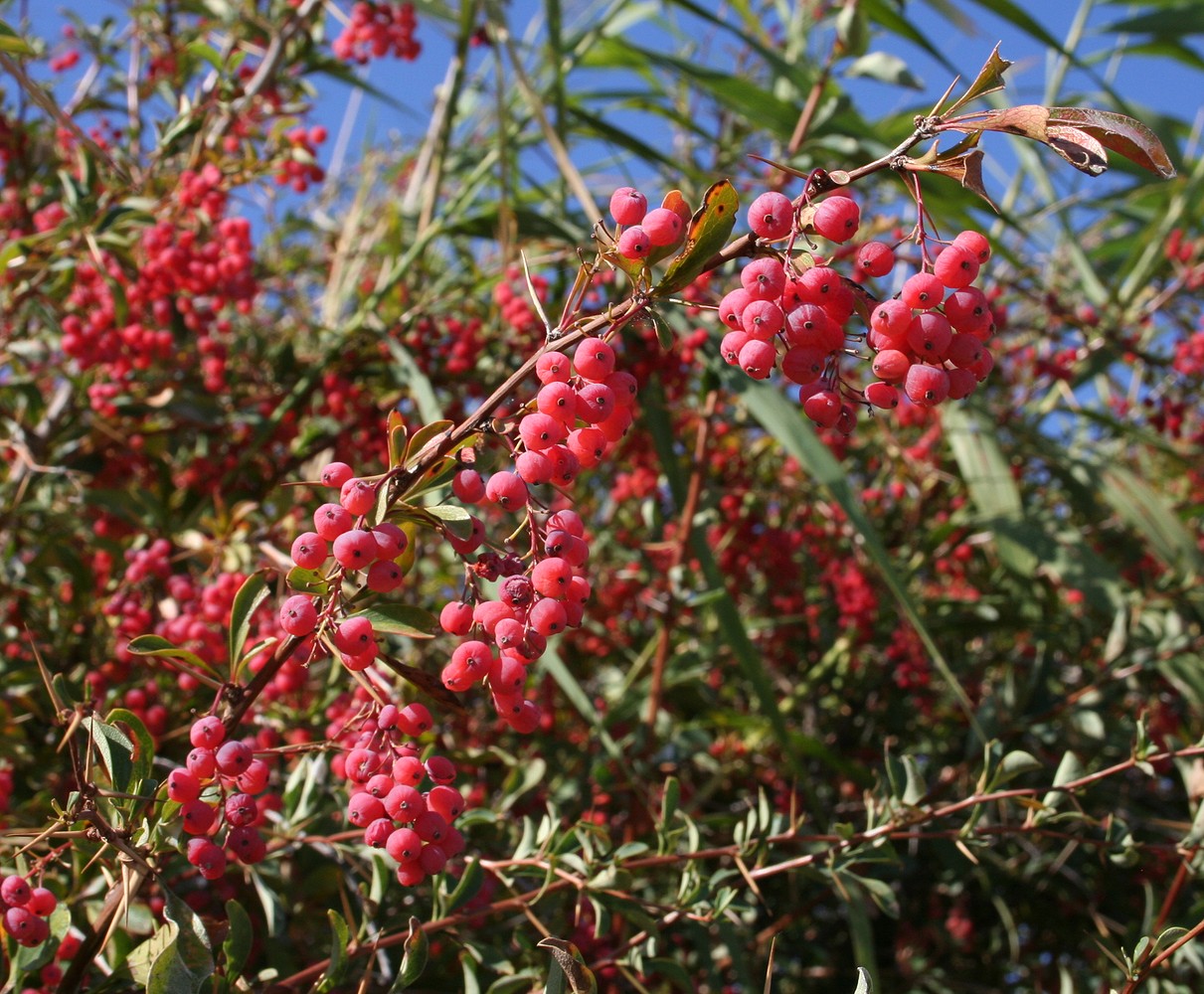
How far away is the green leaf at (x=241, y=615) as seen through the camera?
92 centimetres

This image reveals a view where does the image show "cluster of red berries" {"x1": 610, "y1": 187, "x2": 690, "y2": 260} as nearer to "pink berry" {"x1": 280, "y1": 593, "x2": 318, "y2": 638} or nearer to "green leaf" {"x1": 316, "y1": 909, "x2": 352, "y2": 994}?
"pink berry" {"x1": 280, "y1": 593, "x2": 318, "y2": 638}

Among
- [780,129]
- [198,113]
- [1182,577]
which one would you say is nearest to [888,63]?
[780,129]

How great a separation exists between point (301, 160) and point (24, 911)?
1.51 meters

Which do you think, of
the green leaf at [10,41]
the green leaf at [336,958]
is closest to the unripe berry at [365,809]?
the green leaf at [336,958]

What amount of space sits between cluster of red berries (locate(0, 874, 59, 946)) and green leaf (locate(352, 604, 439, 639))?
0.35 metres

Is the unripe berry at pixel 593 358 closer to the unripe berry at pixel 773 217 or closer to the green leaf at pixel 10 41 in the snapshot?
the unripe berry at pixel 773 217

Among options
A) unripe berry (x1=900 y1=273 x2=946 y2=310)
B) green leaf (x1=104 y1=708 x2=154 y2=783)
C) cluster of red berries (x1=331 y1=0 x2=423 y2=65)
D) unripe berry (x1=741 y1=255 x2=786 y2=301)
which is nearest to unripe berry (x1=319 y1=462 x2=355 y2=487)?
green leaf (x1=104 y1=708 x2=154 y2=783)

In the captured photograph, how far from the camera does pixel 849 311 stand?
789 millimetres

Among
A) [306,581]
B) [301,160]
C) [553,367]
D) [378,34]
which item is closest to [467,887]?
[306,581]

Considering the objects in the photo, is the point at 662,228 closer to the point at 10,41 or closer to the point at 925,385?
the point at 925,385

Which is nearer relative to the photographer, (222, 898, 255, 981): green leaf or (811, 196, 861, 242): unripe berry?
(811, 196, 861, 242): unripe berry

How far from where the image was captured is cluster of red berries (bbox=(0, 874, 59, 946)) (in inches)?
33.4

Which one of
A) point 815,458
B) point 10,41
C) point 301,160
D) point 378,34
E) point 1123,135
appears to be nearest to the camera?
point 1123,135

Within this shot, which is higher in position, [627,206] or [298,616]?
[627,206]
